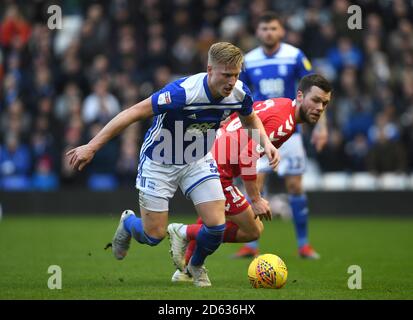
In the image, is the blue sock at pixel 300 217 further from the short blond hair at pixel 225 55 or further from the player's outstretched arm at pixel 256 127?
the short blond hair at pixel 225 55

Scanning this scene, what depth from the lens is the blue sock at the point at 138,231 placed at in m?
8.09

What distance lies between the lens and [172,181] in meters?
7.97

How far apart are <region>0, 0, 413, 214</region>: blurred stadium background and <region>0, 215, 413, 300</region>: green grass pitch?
1.83m

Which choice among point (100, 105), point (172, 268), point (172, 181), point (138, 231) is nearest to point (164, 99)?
point (172, 181)

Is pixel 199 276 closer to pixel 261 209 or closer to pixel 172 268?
pixel 261 209

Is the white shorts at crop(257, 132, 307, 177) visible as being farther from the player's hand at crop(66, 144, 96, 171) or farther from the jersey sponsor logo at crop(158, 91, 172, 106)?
the player's hand at crop(66, 144, 96, 171)

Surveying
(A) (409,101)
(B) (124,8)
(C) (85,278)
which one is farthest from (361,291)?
(B) (124,8)

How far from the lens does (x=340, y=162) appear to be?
17797 mm

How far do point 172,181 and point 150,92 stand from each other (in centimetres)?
1053

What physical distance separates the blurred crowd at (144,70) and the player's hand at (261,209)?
9937 mm

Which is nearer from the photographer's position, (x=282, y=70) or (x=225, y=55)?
(x=225, y=55)

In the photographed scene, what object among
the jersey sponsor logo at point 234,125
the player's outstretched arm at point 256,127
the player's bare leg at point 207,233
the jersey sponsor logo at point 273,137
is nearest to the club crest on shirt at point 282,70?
the jersey sponsor logo at point 234,125

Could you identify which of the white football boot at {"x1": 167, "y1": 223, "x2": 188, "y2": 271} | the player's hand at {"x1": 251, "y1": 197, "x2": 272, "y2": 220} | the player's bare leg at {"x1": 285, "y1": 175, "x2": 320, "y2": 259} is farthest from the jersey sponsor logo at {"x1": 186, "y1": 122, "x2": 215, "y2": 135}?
the player's bare leg at {"x1": 285, "y1": 175, "x2": 320, "y2": 259}

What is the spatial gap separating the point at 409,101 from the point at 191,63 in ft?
15.1
